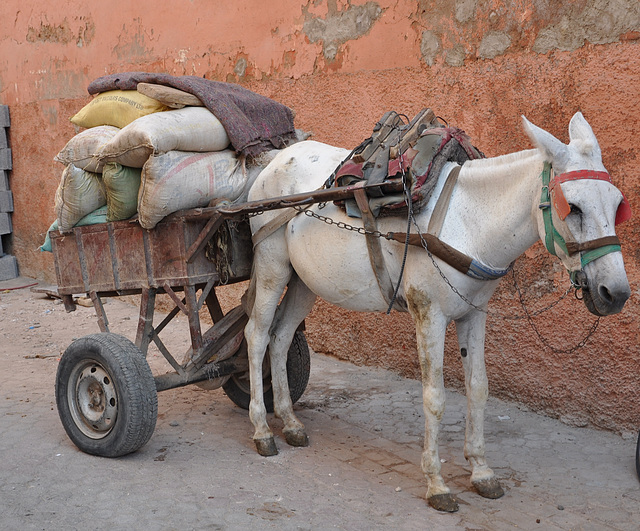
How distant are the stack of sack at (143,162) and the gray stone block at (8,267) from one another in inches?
252

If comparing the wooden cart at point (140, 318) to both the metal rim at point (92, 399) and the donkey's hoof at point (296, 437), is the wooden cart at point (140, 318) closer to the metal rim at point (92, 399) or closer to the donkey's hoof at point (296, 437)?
the metal rim at point (92, 399)

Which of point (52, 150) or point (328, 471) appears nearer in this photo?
point (328, 471)

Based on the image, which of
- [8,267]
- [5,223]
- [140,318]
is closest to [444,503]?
[140,318]

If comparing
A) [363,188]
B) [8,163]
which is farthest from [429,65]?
[8,163]

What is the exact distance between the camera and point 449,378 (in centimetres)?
544

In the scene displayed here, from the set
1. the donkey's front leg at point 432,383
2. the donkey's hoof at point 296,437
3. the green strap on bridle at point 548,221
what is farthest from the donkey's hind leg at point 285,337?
the green strap on bridle at point 548,221

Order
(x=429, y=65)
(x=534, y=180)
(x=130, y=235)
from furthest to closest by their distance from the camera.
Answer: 1. (x=429, y=65)
2. (x=130, y=235)
3. (x=534, y=180)

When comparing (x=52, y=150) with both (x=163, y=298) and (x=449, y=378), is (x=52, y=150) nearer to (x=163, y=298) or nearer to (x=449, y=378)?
(x=163, y=298)

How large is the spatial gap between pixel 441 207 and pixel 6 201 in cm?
851

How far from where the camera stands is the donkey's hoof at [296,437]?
4.49 meters

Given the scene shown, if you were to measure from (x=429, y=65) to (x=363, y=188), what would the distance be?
2.13 meters

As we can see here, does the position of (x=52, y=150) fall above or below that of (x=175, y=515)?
above

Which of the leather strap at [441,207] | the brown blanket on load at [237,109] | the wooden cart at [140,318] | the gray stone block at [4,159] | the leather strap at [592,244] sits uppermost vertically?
the brown blanket on load at [237,109]

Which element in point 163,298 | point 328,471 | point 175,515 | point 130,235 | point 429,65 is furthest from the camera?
point 163,298
